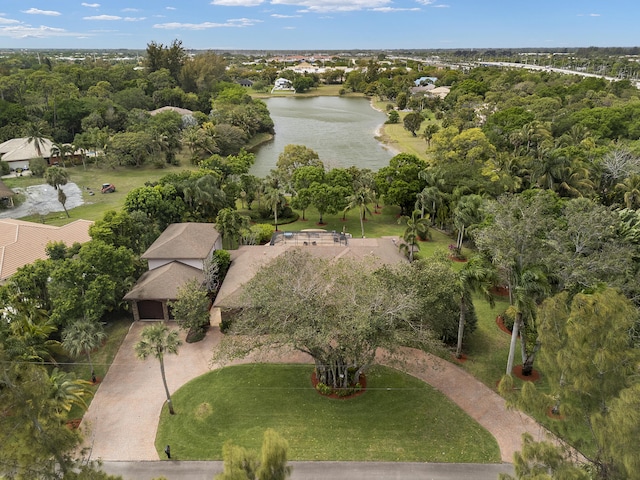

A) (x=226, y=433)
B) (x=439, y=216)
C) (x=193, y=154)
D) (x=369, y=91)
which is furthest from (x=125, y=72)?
(x=226, y=433)

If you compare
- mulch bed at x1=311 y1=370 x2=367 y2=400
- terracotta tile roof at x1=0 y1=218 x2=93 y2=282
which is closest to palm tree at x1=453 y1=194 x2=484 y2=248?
mulch bed at x1=311 y1=370 x2=367 y2=400

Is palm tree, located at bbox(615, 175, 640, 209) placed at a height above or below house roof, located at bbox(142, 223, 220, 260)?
above

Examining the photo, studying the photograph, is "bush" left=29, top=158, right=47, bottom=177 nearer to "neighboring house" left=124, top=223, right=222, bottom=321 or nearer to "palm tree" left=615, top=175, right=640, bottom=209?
"neighboring house" left=124, top=223, right=222, bottom=321

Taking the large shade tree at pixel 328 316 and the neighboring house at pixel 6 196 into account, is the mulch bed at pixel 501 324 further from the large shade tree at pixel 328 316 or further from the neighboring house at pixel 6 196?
the neighboring house at pixel 6 196

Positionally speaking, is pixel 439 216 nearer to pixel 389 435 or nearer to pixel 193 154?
pixel 389 435

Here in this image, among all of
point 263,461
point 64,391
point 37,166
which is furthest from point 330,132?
point 263,461

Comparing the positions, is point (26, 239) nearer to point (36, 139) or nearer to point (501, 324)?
point (501, 324)
